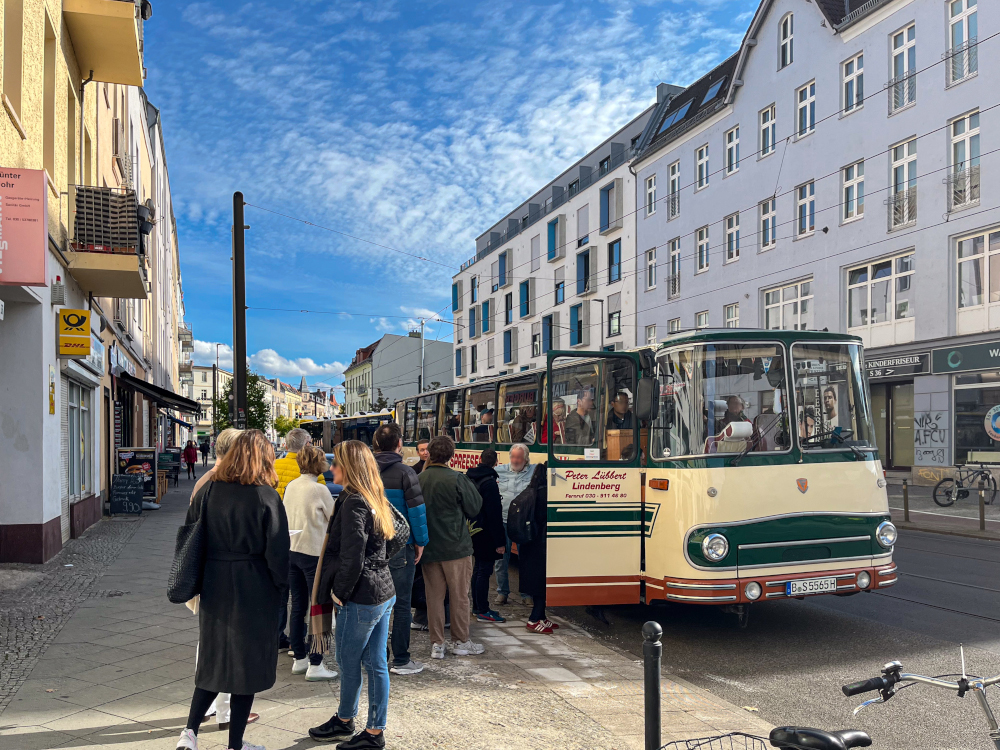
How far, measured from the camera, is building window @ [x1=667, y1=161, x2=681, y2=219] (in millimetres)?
35156

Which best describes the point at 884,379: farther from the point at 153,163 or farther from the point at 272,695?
the point at 153,163

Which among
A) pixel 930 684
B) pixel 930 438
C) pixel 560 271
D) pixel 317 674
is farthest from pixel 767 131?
pixel 930 684

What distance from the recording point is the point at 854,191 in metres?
25.6

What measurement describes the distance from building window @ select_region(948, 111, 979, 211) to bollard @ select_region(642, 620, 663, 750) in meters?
21.9

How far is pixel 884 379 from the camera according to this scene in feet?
79.3

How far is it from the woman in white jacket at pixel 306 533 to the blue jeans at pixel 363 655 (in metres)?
1.23

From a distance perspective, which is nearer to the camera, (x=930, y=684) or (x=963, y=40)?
(x=930, y=684)

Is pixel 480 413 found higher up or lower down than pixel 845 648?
higher up

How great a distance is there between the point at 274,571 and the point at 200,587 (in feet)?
1.29

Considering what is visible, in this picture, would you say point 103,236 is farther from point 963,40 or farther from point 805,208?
point 805,208

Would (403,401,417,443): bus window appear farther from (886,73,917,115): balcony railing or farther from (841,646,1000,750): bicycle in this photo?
(886,73,917,115): balcony railing

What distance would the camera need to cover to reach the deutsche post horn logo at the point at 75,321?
39.5 ft

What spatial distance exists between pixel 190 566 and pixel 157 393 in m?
20.2

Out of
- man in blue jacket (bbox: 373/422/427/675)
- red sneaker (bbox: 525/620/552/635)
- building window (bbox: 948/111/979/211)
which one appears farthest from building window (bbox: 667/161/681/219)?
man in blue jacket (bbox: 373/422/427/675)
